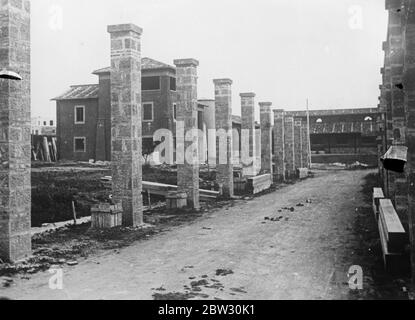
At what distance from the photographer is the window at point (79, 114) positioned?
3559 centimetres

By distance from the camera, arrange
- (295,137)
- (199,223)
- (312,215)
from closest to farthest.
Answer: (199,223)
(312,215)
(295,137)

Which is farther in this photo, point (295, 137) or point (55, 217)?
point (295, 137)

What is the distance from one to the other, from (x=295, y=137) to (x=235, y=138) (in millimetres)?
12657

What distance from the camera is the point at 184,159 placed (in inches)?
573

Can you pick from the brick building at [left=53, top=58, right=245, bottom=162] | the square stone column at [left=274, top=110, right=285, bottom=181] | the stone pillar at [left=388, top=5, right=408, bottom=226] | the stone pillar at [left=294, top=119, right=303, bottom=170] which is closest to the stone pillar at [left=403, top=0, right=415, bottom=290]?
the stone pillar at [left=388, top=5, right=408, bottom=226]

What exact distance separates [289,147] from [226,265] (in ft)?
70.4

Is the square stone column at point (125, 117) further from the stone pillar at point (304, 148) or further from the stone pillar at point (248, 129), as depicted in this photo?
the stone pillar at point (304, 148)

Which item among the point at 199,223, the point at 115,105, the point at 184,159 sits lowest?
the point at 199,223

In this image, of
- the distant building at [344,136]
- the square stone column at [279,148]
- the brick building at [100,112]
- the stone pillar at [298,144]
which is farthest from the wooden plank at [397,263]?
the distant building at [344,136]

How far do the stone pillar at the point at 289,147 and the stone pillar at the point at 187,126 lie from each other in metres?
14.2

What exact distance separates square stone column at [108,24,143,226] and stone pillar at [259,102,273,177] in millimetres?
13518
